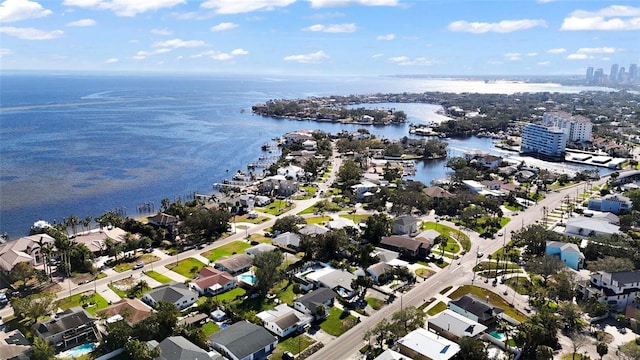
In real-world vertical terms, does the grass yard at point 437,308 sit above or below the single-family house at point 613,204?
below

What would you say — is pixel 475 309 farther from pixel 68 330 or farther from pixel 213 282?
pixel 68 330

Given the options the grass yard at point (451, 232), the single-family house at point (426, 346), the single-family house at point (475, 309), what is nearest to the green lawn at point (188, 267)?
the single-family house at point (426, 346)

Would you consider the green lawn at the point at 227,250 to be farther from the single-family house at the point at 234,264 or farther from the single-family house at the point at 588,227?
the single-family house at the point at 588,227

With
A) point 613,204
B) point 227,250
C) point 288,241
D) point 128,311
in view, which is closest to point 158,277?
point 227,250

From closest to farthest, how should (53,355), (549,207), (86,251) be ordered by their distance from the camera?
(53,355) → (86,251) → (549,207)

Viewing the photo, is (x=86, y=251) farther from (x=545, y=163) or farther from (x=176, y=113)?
(x=176, y=113)

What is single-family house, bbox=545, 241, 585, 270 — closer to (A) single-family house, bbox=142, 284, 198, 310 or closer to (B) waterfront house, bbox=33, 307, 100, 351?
(A) single-family house, bbox=142, 284, 198, 310

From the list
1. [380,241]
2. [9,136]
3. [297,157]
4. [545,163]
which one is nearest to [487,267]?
[380,241]
